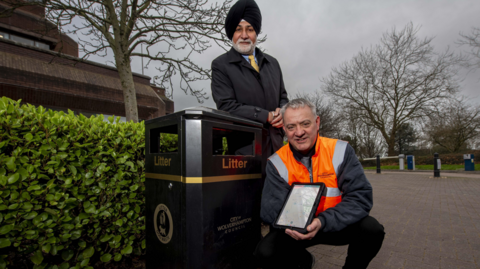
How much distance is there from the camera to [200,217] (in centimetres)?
151

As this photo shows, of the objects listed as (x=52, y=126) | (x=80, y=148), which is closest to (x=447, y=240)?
(x=80, y=148)

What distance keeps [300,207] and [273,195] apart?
23 centimetres

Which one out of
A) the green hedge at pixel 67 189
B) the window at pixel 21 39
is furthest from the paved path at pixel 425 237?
the window at pixel 21 39

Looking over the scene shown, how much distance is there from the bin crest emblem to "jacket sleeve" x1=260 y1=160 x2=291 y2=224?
617mm

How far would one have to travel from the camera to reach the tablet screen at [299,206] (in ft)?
5.07

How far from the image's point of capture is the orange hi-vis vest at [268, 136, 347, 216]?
5.76ft

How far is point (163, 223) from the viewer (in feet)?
5.52

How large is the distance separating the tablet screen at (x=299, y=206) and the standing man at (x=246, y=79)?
2.10ft

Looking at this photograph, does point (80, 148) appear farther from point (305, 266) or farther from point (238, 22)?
point (305, 266)

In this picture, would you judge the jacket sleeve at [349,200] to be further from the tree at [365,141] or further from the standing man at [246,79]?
the tree at [365,141]

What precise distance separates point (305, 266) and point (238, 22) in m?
→ 2.06

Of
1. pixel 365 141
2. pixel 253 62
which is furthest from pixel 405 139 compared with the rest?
pixel 253 62

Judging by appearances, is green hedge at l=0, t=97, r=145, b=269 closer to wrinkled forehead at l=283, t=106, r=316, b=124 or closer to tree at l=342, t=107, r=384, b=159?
wrinkled forehead at l=283, t=106, r=316, b=124

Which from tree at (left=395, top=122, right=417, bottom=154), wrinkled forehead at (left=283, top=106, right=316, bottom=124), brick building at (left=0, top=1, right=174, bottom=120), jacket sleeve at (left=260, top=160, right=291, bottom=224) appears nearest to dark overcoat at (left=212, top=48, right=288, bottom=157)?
wrinkled forehead at (left=283, top=106, right=316, bottom=124)
